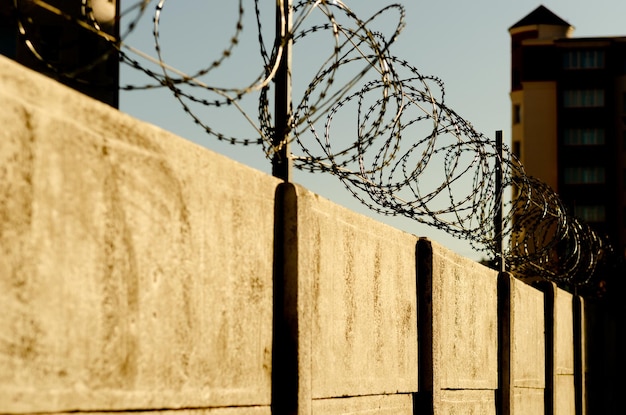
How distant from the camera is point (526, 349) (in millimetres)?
9883

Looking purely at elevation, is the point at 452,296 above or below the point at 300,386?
above

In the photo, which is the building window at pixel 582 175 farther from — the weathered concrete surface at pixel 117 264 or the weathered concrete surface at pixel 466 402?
the weathered concrete surface at pixel 117 264

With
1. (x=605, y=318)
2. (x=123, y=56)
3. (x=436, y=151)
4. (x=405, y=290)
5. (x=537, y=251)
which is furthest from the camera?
(x=605, y=318)

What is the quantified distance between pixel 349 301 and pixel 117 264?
2067 millimetres

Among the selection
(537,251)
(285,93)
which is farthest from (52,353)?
(537,251)

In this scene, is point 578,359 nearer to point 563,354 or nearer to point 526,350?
point 563,354

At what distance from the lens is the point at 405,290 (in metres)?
6.12

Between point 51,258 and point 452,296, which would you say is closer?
point 51,258

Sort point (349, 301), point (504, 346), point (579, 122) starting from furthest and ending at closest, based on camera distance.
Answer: point (579, 122) < point (504, 346) < point (349, 301)

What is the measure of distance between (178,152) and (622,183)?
213 feet

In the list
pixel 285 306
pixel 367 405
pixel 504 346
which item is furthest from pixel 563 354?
pixel 285 306

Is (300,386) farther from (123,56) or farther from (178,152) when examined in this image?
(123,56)

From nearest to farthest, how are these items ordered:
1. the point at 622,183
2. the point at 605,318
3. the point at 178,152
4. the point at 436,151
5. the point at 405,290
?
the point at 178,152, the point at 405,290, the point at 436,151, the point at 605,318, the point at 622,183

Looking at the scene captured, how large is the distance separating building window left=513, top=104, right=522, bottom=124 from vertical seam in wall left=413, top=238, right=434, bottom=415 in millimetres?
64059
